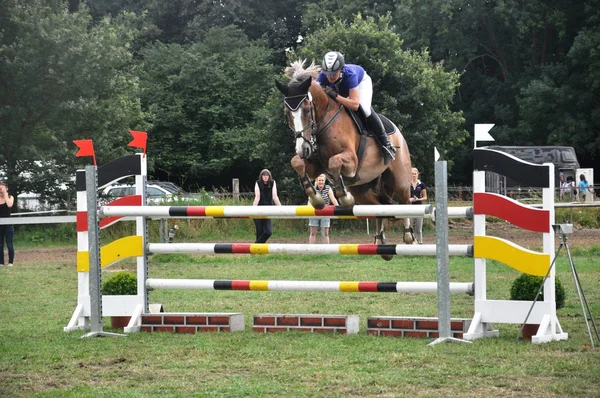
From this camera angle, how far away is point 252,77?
125ft

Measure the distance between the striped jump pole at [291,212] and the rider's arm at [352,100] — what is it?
0.98m

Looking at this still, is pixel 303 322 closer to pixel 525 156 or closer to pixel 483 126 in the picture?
pixel 483 126

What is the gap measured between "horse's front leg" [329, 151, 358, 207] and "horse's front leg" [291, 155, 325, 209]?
163 millimetres

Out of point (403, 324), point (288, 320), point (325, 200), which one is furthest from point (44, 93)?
point (403, 324)

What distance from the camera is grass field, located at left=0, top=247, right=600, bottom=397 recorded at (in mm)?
5164

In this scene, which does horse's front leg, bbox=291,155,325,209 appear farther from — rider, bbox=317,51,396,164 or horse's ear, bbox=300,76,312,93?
rider, bbox=317,51,396,164

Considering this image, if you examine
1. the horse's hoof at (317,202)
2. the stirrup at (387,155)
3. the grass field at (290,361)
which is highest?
the stirrup at (387,155)

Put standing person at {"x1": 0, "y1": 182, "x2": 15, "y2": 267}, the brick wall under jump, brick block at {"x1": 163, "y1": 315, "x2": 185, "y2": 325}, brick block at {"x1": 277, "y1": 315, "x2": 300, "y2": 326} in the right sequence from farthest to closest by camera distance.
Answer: standing person at {"x1": 0, "y1": 182, "x2": 15, "y2": 267}, brick block at {"x1": 163, "y1": 315, "x2": 185, "y2": 325}, brick block at {"x1": 277, "y1": 315, "x2": 300, "y2": 326}, the brick wall under jump

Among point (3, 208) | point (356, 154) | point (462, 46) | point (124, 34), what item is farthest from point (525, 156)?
point (356, 154)

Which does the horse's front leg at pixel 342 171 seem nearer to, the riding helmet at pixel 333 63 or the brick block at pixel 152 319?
the riding helmet at pixel 333 63

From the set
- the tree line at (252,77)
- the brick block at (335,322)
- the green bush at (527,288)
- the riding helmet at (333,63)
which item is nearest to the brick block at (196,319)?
the brick block at (335,322)

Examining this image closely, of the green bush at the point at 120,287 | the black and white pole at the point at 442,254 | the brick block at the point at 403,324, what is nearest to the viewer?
the black and white pole at the point at 442,254

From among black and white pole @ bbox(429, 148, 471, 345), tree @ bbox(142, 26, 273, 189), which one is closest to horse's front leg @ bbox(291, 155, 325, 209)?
black and white pole @ bbox(429, 148, 471, 345)

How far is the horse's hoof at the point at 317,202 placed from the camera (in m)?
7.00
